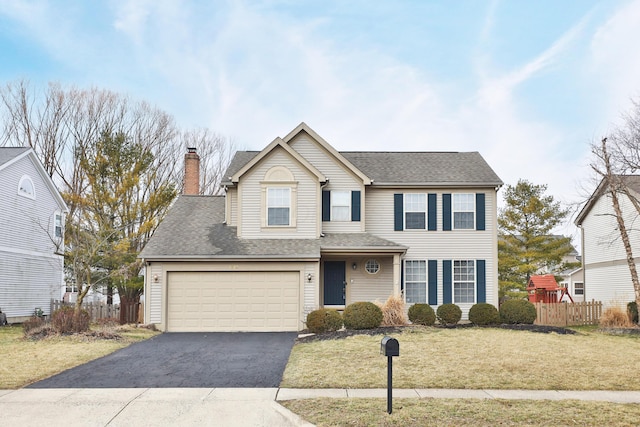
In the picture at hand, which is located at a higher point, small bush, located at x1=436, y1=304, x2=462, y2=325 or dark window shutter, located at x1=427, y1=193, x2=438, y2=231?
dark window shutter, located at x1=427, y1=193, x2=438, y2=231

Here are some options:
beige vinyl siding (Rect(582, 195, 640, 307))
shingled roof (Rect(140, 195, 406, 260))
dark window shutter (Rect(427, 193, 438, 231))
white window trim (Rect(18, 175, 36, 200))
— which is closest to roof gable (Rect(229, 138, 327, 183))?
shingled roof (Rect(140, 195, 406, 260))

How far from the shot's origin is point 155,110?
39.5 metres

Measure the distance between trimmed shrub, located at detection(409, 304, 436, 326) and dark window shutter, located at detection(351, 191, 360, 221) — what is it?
14.7ft

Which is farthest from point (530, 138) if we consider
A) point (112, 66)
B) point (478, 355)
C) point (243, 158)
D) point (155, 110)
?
Answer: point (155, 110)

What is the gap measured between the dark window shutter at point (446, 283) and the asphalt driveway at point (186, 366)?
24.1 feet

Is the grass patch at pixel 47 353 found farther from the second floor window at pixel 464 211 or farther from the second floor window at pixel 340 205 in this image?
the second floor window at pixel 464 211

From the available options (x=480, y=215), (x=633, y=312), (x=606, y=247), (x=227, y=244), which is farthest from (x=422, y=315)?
(x=606, y=247)

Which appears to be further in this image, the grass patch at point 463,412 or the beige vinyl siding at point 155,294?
the beige vinyl siding at point 155,294

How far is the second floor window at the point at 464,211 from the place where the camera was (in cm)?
2306

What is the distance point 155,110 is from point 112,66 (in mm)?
→ 18712

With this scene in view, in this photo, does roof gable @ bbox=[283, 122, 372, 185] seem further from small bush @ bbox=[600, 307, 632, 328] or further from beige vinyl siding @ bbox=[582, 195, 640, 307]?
beige vinyl siding @ bbox=[582, 195, 640, 307]

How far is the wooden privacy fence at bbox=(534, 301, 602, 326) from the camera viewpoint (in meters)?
23.9

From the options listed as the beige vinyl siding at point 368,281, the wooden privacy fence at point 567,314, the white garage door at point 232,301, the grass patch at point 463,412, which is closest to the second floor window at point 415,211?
the beige vinyl siding at point 368,281

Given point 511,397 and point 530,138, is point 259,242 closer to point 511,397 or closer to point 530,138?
point 530,138
